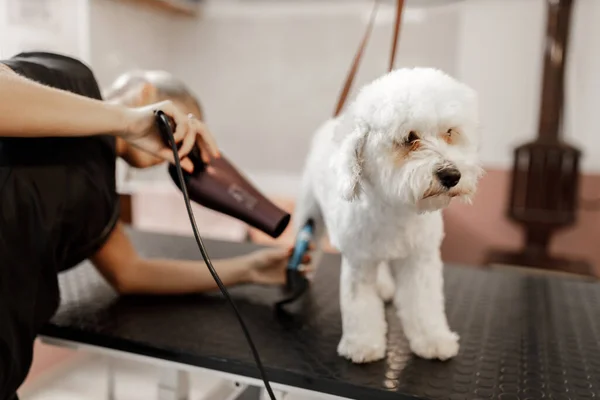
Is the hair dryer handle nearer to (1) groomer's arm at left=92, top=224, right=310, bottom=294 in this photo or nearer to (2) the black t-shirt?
(2) the black t-shirt

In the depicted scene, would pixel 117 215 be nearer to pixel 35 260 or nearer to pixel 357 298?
pixel 35 260

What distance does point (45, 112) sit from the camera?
720mm

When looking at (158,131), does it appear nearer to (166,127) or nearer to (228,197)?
(166,127)

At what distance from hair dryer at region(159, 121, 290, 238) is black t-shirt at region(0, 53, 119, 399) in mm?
137

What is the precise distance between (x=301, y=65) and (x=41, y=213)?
2.17m

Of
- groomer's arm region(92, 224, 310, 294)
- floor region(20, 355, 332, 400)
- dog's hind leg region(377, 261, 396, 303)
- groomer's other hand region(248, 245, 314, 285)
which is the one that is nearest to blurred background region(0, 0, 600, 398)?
floor region(20, 355, 332, 400)

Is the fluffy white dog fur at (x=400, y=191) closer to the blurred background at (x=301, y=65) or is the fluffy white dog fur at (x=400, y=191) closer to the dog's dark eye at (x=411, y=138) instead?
the dog's dark eye at (x=411, y=138)

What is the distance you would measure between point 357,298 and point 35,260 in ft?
1.60

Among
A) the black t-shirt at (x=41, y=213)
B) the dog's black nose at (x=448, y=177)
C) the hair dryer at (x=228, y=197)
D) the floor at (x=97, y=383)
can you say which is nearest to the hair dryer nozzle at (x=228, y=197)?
the hair dryer at (x=228, y=197)

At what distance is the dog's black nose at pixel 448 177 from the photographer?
66 centimetres

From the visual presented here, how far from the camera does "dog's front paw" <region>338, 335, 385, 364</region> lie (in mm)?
818

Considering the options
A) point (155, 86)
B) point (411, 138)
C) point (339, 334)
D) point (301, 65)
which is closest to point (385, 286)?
point (339, 334)

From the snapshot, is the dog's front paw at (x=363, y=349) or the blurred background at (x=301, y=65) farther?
the blurred background at (x=301, y=65)

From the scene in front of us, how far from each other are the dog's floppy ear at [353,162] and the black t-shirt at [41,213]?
0.42 m
